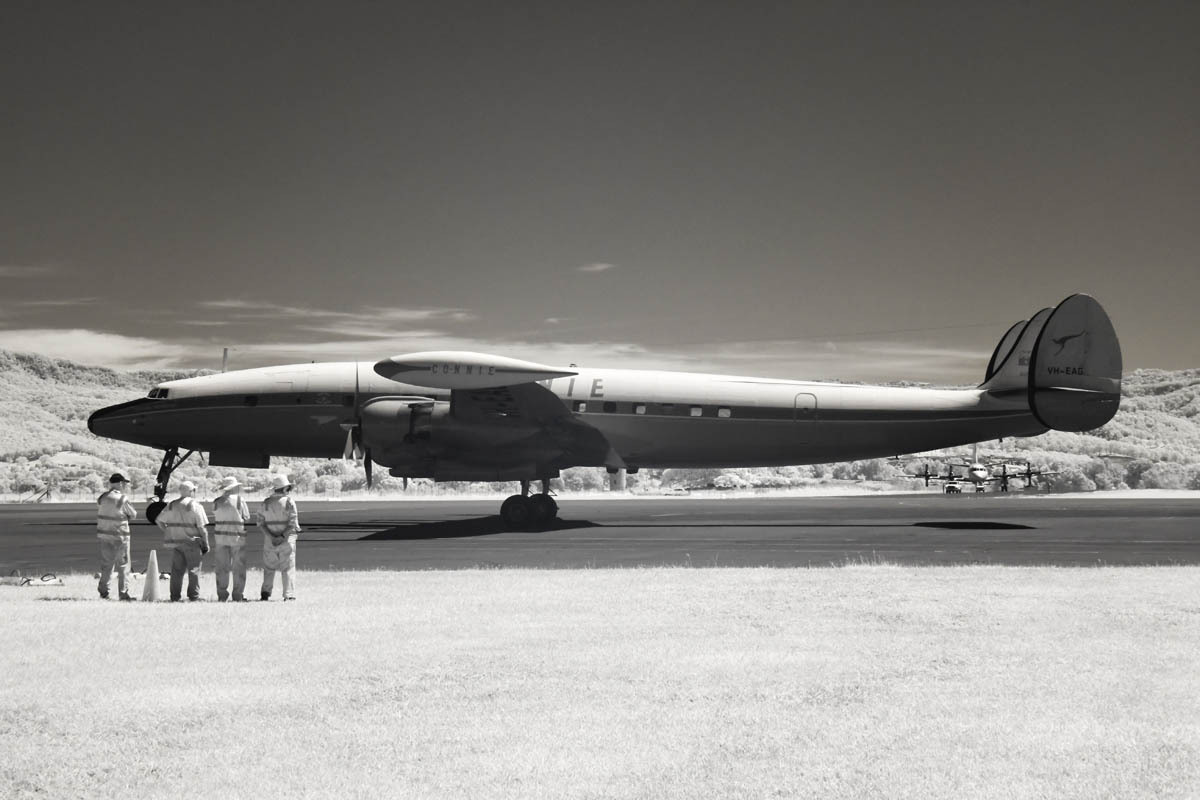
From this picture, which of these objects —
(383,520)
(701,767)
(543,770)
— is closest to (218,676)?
(543,770)

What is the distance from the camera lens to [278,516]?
14852mm

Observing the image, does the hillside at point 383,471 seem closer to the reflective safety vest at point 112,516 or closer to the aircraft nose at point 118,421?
the aircraft nose at point 118,421

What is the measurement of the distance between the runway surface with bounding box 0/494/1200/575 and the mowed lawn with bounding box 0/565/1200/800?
22.1ft

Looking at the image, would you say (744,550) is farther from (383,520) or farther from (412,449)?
(383,520)

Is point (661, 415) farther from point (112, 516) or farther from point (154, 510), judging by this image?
point (112, 516)

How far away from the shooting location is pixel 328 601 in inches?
595

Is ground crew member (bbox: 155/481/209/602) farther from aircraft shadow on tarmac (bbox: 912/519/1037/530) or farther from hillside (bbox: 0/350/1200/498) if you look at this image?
hillside (bbox: 0/350/1200/498)

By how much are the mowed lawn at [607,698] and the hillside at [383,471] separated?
47.5m

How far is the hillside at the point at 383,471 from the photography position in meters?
64.6

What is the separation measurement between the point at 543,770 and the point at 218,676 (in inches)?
168

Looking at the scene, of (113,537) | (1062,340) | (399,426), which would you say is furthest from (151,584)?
(1062,340)

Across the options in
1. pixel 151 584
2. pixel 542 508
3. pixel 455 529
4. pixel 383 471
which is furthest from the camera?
pixel 383 471

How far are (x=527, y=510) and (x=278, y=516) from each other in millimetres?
15333

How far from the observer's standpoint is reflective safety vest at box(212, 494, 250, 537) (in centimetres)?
1527
